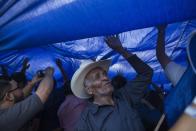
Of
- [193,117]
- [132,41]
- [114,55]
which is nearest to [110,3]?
[193,117]

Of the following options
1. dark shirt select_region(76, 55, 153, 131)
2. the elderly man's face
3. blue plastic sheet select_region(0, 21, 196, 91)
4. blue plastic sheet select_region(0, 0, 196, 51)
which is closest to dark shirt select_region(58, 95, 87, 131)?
the elderly man's face

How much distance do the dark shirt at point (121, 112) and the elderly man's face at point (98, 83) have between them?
10 centimetres

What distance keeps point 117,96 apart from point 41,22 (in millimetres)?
868

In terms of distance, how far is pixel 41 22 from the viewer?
1766mm

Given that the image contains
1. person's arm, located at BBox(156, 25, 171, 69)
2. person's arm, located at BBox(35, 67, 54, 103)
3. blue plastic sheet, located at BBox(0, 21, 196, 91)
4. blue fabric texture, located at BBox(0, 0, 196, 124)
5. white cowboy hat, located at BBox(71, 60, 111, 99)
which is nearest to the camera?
blue fabric texture, located at BBox(0, 0, 196, 124)

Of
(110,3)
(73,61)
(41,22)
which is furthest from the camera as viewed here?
(73,61)

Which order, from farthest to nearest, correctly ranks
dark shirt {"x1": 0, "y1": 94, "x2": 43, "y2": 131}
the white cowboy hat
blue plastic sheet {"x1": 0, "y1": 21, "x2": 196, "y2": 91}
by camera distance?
blue plastic sheet {"x1": 0, "y1": 21, "x2": 196, "y2": 91} → the white cowboy hat → dark shirt {"x1": 0, "y1": 94, "x2": 43, "y2": 131}

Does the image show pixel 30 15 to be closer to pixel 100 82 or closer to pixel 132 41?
pixel 100 82

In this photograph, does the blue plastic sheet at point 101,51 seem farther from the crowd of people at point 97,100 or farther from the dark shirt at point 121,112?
the dark shirt at point 121,112

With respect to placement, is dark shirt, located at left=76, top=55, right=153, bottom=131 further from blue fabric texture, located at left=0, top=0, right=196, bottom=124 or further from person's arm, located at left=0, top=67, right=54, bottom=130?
blue fabric texture, located at left=0, top=0, right=196, bottom=124

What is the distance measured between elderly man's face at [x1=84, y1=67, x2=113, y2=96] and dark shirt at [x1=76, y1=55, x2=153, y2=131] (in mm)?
95

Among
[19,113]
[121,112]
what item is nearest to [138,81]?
[121,112]

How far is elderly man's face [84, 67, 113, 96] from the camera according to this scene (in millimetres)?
2189

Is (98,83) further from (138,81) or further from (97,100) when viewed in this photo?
(138,81)
